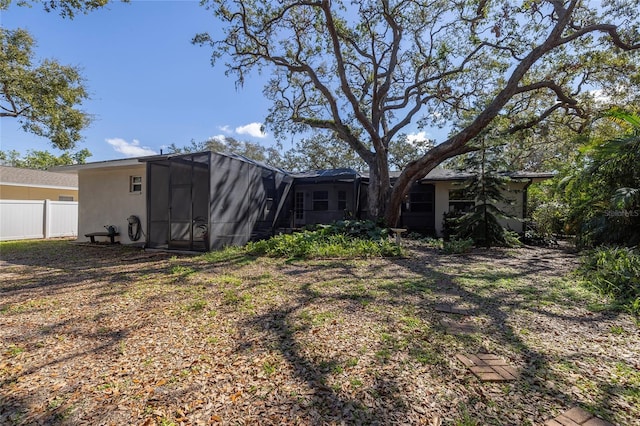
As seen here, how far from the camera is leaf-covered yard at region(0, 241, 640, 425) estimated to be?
6.59 feet

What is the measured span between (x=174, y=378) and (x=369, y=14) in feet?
40.4

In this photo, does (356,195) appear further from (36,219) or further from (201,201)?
(36,219)

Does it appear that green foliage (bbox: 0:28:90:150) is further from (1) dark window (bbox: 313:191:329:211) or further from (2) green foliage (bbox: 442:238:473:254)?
(2) green foliage (bbox: 442:238:473:254)

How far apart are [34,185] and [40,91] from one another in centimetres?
723

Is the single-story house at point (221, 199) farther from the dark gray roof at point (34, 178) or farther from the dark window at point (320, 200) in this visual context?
the dark gray roof at point (34, 178)

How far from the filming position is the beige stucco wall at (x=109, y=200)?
10328 mm

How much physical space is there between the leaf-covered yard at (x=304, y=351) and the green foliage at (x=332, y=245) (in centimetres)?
225

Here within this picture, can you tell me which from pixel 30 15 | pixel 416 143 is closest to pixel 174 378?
pixel 30 15

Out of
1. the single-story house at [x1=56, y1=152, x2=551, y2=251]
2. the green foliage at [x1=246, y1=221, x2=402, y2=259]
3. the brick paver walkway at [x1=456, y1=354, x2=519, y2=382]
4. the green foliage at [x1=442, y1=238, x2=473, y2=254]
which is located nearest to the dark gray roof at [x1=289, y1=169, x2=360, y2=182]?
the single-story house at [x1=56, y1=152, x2=551, y2=251]

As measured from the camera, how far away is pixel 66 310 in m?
3.88

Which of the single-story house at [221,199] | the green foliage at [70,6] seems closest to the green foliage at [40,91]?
the single-story house at [221,199]

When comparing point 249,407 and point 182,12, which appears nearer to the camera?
point 249,407

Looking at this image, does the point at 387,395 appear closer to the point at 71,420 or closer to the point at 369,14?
the point at 71,420

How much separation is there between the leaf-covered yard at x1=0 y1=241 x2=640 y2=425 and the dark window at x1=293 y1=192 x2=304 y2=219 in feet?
26.9
